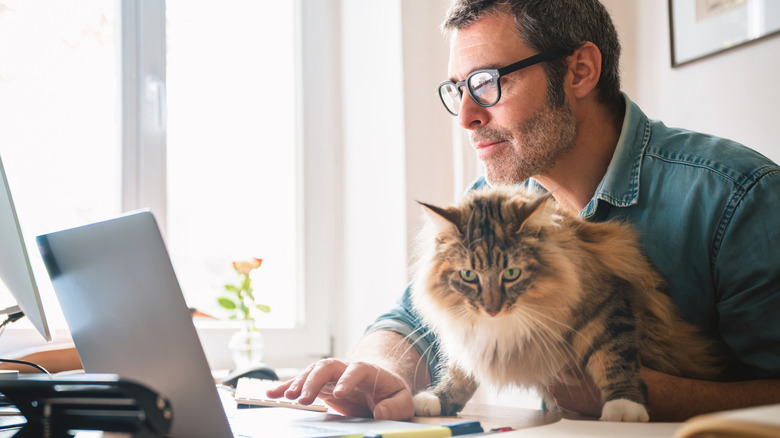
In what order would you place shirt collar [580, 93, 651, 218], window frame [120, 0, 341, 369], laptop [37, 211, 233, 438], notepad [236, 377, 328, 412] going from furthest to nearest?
window frame [120, 0, 341, 369], shirt collar [580, 93, 651, 218], notepad [236, 377, 328, 412], laptop [37, 211, 233, 438]

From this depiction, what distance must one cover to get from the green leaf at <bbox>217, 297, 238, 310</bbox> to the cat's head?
4.27ft

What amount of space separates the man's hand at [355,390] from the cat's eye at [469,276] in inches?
8.5

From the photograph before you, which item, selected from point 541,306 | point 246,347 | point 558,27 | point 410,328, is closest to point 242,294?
point 246,347

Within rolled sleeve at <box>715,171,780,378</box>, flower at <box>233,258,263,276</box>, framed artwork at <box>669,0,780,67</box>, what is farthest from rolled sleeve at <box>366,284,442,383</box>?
framed artwork at <box>669,0,780,67</box>

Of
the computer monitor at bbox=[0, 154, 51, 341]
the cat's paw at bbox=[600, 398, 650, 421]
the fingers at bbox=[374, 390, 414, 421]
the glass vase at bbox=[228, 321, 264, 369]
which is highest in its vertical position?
the computer monitor at bbox=[0, 154, 51, 341]

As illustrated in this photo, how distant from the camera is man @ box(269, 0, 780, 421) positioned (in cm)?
101

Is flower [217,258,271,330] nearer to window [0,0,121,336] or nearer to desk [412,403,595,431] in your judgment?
window [0,0,121,336]

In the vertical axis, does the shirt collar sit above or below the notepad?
above

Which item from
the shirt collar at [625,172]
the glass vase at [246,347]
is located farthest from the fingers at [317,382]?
the glass vase at [246,347]

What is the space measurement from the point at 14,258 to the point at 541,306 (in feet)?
2.52

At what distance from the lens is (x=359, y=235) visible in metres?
2.47

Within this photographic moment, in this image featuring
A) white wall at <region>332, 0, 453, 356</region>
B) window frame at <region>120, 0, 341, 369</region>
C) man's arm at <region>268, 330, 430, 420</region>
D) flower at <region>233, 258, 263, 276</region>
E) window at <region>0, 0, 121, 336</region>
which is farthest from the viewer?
window frame at <region>120, 0, 341, 369</region>

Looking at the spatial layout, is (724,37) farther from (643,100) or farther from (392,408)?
(392,408)

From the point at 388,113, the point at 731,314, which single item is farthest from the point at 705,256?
the point at 388,113
